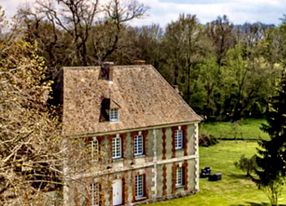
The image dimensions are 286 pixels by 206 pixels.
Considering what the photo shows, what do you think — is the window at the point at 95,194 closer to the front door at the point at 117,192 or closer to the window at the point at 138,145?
the front door at the point at 117,192

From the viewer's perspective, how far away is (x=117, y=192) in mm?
31906

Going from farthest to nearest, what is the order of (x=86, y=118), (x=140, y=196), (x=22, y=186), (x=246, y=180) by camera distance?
(x=246, y=180)
(x=140, y=196)
(x=86, y=118)
(x=22, y=186)

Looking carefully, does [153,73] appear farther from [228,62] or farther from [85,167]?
[228,62]

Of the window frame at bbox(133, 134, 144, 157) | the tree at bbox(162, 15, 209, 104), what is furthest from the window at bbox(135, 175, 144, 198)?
the tree at bbox(162, 15, 209, 104)

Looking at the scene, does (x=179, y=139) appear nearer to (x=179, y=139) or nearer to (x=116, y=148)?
(x=179, y=139)

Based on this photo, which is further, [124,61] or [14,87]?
[124,61]

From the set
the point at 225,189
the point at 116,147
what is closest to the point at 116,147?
the point at 116,147

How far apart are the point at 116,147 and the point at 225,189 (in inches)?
364

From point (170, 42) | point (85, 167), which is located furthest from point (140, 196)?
point (170, 42)

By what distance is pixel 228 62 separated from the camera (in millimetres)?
63219

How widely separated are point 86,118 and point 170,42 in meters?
30.6

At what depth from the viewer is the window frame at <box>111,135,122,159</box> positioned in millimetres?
31312

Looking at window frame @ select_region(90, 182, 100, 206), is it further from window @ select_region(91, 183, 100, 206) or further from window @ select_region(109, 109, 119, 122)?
window @ select_region(109, 109, 119, 122)

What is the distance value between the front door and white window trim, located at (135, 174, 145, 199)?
4.13ft
